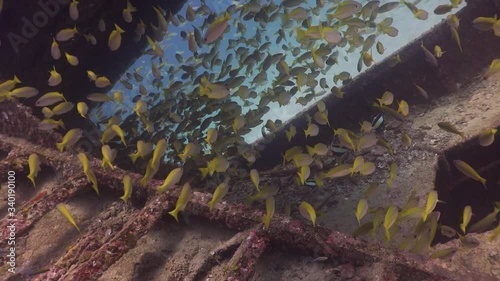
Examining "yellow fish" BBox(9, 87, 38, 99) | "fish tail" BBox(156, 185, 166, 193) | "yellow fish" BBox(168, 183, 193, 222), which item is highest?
"yellow fish" BBox(9, 87, 38, 99)

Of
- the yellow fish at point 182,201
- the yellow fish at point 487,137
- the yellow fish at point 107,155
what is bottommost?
the yellow fish at point 487,137

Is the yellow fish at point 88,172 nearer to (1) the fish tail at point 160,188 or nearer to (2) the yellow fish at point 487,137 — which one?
(1) the fish tail at point 160,188

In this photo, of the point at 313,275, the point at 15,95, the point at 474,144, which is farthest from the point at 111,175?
the point at 474,144

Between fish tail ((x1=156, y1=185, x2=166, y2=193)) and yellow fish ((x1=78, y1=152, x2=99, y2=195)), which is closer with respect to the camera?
fish tail ((x1=156, y1=185, x2=166, y2=193))

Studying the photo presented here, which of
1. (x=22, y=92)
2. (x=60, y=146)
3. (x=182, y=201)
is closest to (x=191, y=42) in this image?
(x=22, y=92)

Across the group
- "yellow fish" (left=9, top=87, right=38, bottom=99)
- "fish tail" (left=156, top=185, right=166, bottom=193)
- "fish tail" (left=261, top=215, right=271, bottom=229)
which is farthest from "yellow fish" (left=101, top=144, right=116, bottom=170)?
"fish tail" (left=261, top=215, right=271, bottom=229)

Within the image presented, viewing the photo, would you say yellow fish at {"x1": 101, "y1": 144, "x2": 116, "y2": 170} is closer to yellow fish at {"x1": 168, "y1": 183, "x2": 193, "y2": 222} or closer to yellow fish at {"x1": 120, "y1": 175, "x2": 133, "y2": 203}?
yellow fish at {"x1": 120, "y1": 175, "x2": 133, "y2": 203}

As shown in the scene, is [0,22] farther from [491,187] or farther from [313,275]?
[491,187]

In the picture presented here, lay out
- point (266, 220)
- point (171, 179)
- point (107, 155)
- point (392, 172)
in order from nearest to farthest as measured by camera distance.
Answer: point (266, 220) → point (171, 179) → point (107, 155) → point (392, 172)

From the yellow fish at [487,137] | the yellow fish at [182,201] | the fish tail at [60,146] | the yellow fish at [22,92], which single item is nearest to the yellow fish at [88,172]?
the fish tail at [60,146]

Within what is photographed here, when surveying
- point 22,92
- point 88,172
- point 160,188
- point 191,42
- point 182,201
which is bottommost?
point 182,201

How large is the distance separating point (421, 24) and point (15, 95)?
97.3ft

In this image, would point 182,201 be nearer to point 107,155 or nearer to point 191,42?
point 107,155

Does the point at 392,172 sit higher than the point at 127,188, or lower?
lower
